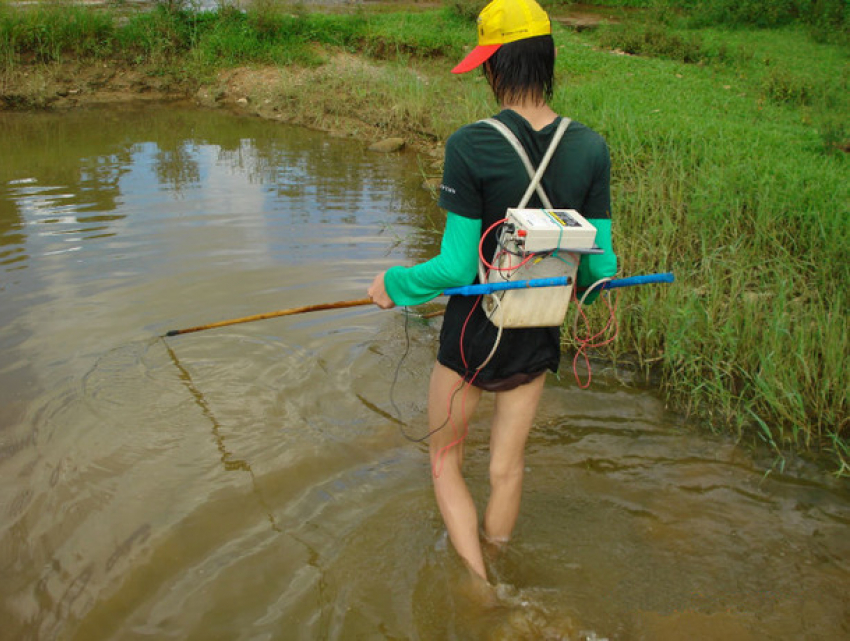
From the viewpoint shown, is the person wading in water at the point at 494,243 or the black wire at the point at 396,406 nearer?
the person wading in water at the point at 494,243

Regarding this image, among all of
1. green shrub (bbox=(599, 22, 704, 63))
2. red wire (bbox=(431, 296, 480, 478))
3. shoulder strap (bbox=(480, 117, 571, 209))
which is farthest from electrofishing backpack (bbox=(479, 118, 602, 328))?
green shrub (bbox=(599, 22, 704, 63))

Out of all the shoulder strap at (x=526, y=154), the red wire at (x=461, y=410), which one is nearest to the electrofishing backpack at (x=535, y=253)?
the shoulder strap at (x=526, y=154)

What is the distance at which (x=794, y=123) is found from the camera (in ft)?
24.0

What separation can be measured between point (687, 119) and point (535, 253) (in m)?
5.69

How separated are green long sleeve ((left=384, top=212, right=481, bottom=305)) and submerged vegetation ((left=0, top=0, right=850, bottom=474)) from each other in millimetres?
2051

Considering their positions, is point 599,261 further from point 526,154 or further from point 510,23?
point 510,23

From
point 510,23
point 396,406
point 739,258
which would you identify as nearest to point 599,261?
point 510,23

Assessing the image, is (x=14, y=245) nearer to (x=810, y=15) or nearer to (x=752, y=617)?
(x=752, y=617)

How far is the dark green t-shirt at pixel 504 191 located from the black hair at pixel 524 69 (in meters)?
0.07

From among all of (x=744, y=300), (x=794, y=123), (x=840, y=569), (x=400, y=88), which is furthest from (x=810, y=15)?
(x=840, y=569)

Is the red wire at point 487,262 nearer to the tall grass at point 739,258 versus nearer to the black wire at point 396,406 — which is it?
the black wire at point 396,406

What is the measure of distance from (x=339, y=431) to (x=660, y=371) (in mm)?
1933

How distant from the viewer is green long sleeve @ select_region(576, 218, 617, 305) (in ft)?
7.16

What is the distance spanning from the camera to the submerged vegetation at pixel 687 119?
379 centimetres
